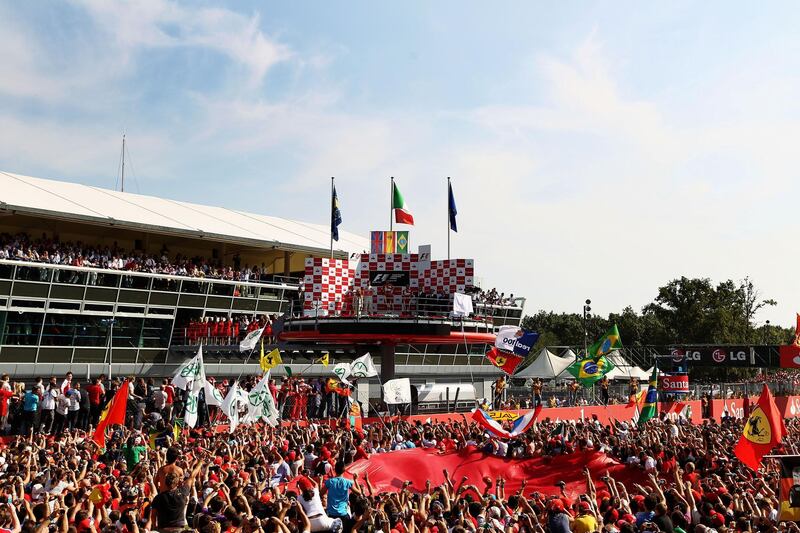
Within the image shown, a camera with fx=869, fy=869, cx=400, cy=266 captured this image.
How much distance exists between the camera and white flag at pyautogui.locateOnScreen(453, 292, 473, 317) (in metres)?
33.8

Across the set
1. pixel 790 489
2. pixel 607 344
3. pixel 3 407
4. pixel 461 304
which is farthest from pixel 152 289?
pixel 790 489

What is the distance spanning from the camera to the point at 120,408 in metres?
20.2

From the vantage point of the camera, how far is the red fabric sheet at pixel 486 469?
68.5 ft

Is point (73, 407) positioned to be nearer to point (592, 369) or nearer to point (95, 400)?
point (95, 400)

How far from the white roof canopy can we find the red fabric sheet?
2312cm

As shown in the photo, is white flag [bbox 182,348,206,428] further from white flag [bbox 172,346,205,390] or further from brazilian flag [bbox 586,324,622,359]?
brazilian flag [bbox 586,324,622,359]

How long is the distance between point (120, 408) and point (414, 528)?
11804 mm

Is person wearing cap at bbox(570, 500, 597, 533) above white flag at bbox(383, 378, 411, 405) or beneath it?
beneath

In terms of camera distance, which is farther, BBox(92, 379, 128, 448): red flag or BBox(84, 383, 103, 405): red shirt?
BBox(84, 383, 103, 405): red shirt

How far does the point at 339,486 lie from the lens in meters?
13.1

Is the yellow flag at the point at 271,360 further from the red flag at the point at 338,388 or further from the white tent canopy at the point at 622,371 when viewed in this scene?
the white tent canopy at the point at 622,371

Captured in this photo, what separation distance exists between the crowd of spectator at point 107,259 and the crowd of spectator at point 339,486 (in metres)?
13.5

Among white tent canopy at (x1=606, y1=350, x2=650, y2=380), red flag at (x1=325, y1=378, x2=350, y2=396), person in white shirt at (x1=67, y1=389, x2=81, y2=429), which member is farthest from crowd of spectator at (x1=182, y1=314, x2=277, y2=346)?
white tent canopy at (x1=606, y1=350, x2=650, y2=380)

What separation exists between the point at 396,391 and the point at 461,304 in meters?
6.42
